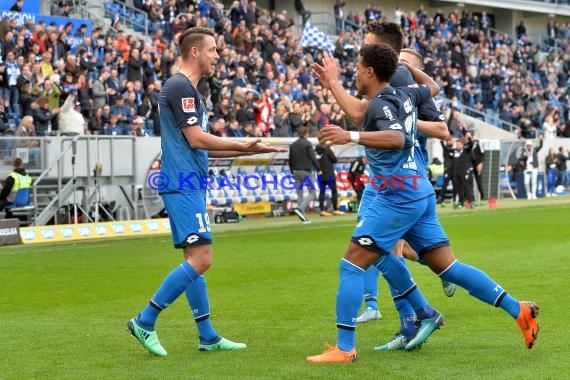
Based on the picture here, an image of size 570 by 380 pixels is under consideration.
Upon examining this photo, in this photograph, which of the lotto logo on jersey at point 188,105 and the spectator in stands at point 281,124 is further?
the spectator in stands at point 281,124

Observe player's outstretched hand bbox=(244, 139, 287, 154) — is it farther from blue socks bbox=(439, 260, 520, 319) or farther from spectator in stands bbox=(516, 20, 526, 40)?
spectator in stands bbox=(516, 20, 526, 40)

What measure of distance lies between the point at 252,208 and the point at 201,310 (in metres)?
20.8

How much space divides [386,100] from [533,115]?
44.1 m

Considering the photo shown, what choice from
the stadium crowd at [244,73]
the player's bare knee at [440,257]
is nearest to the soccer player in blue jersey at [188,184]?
the player's bare knee at [440,257]

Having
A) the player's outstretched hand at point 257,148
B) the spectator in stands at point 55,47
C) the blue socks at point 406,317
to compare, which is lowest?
the blue socks at point 406,317

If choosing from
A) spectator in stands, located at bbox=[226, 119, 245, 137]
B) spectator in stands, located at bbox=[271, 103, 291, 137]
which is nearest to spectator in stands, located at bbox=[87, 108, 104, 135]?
spectator in stands, located at bbox=[226, 119, 245, 137]

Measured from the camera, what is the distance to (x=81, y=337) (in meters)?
9.12

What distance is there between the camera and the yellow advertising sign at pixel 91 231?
70.3 ft

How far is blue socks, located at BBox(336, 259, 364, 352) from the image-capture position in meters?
7.68

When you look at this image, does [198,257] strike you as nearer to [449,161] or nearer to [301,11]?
[449,161]

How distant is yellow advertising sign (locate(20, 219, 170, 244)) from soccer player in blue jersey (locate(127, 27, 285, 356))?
43.8 feet

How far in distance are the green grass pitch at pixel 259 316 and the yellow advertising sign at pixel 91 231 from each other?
73.1 inches

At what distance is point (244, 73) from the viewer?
3341cm

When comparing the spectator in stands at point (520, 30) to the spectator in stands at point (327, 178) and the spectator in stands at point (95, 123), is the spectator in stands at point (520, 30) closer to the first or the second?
the spectator in stands at point (327, 178)
